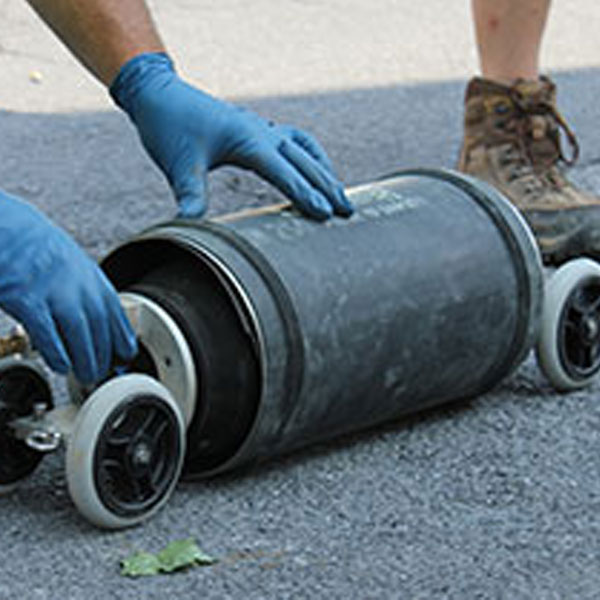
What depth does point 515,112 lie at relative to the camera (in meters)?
4.02

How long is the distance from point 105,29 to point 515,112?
1.39 m

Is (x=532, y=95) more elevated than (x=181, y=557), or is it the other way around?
(x=181, y=557)

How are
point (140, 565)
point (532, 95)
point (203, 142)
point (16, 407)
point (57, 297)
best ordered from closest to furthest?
1. point (140, 565)
2. point (57, 297)
3. point (16, 407)
4. point (203, 142)
5. point (532, 95)

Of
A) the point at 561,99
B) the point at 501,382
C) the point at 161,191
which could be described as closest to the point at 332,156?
the point at 161,191

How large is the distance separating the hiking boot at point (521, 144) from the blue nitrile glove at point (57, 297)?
1.66 metres

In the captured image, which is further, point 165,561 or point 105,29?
point 105,29

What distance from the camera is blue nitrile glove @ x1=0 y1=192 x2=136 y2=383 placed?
2.36 m

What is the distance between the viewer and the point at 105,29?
295cm

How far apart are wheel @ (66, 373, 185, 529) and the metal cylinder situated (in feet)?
0.44

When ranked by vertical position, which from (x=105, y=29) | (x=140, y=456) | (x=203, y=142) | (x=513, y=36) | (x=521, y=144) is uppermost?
(x=105, y=29)

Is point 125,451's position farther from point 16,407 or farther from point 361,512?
point 361,512

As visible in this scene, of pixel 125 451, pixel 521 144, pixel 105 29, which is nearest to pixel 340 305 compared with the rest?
pixel 125 451

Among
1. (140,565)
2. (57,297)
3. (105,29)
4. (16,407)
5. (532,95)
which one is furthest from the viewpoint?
(532,95)

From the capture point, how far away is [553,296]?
9.48 ft
